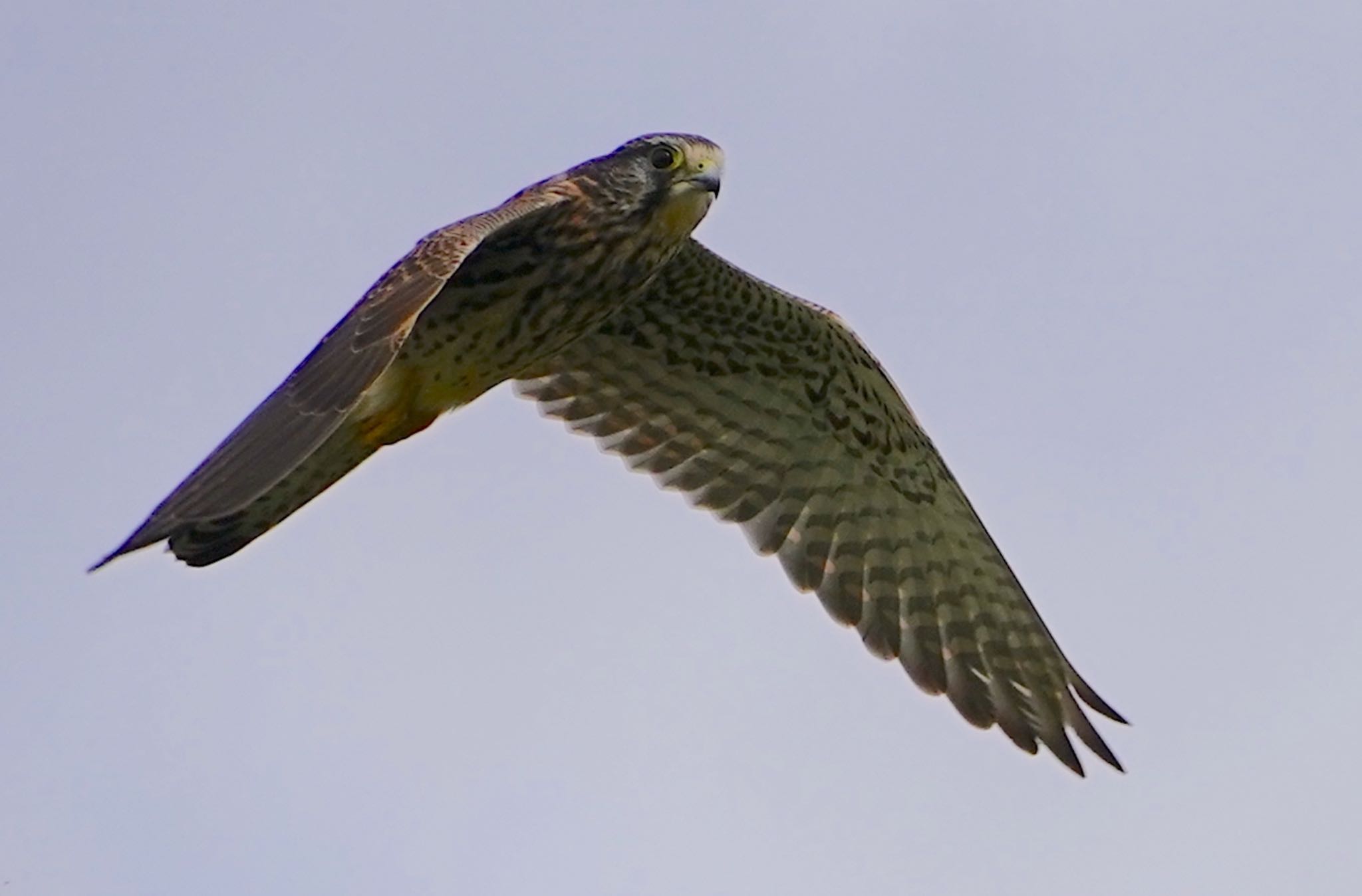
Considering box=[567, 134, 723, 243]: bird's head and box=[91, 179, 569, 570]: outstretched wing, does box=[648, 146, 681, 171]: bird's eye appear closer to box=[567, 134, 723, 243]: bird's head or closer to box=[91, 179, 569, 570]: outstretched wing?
box=[567, 134, 723, 243]: bird's head

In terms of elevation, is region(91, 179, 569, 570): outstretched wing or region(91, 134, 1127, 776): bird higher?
region(91, 134, 1127, 776): bird

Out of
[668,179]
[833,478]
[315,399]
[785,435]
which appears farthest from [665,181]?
[833,478]

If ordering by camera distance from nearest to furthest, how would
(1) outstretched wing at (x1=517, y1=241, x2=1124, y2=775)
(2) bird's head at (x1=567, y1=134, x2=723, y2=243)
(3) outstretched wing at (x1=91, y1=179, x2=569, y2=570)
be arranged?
(3) outstretched wing at (x1=91, y1=179, x2=569, y2=570) → (2) bird's head at (x1=567, y1=134, x2=723, y2=243) → (1) outstretched wing at (x1=517, y1=241, x2=1124, y2=775)

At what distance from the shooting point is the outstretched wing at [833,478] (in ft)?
33.8

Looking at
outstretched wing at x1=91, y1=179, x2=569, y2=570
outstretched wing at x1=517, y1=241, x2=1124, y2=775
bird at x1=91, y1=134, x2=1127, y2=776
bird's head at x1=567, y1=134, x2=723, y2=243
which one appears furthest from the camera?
outstretched wing at x1=517, y1=241, x2=1124, y2=775

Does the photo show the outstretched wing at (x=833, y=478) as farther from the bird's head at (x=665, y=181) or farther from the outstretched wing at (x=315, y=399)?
the outstretched wing at (x=315, y=399)

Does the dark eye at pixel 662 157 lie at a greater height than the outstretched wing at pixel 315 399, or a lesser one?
greater

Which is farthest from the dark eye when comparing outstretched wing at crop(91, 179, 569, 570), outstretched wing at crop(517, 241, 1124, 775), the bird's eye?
outstretched wing at crop(517, 241, 1124, 775)

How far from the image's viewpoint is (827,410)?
1051cm

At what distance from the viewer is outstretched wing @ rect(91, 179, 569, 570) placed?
293 inches

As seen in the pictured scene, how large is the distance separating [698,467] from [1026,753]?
186 centimetres

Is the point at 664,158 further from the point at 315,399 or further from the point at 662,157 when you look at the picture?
the point at 315,399

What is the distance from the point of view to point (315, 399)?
7.67m

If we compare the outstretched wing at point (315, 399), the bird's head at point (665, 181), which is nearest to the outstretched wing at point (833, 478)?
the bird's head at point (665, 181)
